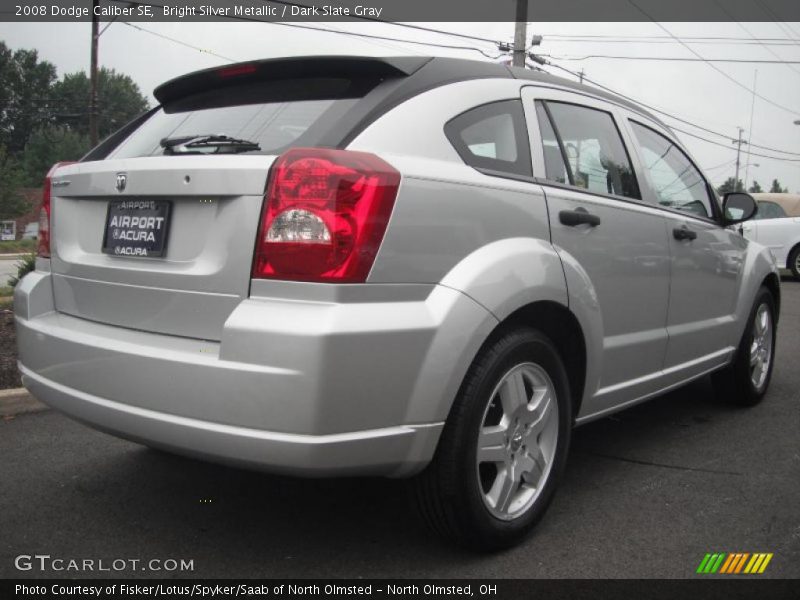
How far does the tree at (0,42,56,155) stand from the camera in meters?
68.6

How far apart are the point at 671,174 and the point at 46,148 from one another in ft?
233

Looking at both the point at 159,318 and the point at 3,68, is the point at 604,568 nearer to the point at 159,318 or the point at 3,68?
the point at 159,318

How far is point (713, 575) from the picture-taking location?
244cm

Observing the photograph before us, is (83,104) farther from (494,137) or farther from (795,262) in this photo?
(494,137)

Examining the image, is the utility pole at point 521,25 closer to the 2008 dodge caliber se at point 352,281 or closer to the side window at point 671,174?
the side window at point 671,174

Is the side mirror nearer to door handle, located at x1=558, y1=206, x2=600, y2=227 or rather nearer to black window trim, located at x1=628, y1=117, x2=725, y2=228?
black window trim, located at x1=628, y1=117, x2=725, y2=228

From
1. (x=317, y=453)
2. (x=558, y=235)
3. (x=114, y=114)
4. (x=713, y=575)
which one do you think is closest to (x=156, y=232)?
(x=317, y=453)

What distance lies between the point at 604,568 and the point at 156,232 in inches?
72.9

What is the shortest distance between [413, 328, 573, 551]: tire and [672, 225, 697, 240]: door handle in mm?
1223

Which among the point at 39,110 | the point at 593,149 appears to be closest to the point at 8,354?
the point at 593,149

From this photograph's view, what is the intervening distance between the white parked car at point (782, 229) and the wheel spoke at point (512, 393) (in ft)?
45.9

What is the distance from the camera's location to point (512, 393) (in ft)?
8.30

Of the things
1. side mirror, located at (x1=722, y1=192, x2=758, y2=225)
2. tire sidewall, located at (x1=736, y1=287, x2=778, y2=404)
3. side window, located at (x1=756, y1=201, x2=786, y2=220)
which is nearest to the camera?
side mirror, located at (x1=722, y1=192, x2=758, y2=225)

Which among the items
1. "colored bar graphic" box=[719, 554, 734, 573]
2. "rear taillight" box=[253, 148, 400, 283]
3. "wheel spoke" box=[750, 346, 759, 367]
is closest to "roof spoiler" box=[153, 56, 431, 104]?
"rear taillight" box=[253, 148, 400, 283]
